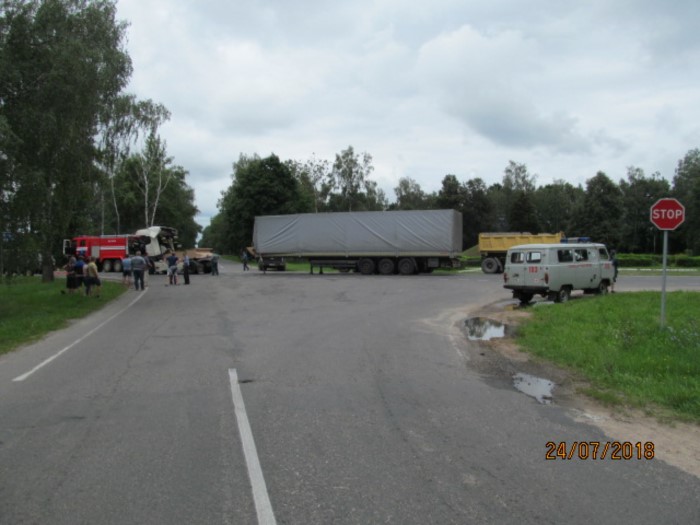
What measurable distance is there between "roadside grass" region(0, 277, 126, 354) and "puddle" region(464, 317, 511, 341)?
31.6 feet

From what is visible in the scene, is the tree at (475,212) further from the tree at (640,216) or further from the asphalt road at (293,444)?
the asphalt road at (293,444)

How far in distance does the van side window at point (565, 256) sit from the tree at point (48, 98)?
1589cm

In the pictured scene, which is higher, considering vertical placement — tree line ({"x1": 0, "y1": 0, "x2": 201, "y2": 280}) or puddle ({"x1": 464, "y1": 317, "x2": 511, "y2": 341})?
tree line ({"x1": 0, "y1": 0, "x2": 201, "y2": 280})

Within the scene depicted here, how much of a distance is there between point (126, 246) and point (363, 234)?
62.1ft

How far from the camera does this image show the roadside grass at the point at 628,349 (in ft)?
23.5

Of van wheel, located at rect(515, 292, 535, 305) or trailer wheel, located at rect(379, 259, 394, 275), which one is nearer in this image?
van wheel, located at rect(515, 292, 535, 305)

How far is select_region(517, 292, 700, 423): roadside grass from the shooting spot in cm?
717

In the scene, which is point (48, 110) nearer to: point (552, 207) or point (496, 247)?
point (496, 247)

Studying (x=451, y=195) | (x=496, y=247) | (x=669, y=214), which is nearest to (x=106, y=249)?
(x=496, y=247)

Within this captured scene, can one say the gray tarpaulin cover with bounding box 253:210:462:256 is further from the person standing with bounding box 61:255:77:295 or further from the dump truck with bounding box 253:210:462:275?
Answer: the person standing with bounding box 61:255:77:295

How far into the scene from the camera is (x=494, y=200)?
97.2 m

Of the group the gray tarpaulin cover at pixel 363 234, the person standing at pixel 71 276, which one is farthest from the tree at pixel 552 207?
the person standing at pixel 71 276

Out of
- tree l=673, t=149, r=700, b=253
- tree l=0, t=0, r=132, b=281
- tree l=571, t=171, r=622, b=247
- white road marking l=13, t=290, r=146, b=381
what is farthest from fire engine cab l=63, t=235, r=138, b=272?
tree l=673, t=149, r=700, b=253

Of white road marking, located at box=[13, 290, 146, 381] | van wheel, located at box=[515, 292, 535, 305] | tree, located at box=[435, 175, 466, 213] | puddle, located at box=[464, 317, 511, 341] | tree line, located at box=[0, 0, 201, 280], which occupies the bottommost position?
white road marking, located at box=[13, 290, 146, 381]
